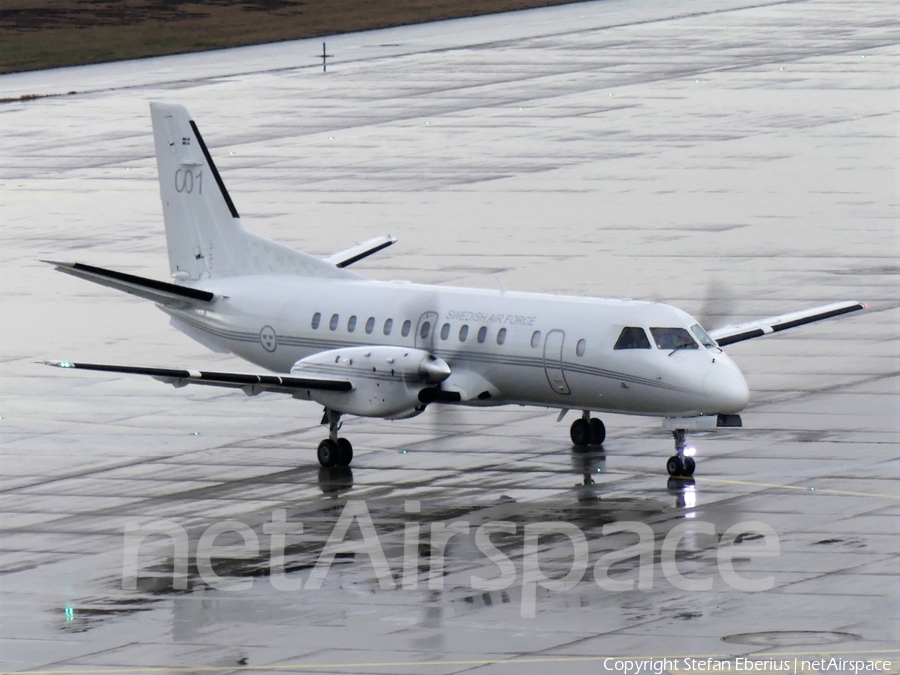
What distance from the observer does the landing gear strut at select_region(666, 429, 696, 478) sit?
3161 centimetres

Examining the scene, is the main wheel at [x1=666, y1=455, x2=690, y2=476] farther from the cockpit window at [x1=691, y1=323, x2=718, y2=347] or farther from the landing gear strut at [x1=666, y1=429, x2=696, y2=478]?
the cockpit window at [x1=691, y1=323, x2=718, y2=347]

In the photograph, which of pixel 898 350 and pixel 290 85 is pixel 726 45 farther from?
pixel 898 350

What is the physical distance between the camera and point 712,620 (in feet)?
78.3

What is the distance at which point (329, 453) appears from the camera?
33.7m

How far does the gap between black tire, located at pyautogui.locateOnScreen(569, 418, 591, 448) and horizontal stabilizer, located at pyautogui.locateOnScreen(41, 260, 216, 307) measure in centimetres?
772

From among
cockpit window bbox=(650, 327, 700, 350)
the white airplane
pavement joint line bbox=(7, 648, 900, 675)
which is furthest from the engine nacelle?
pavement joint line bbox=(7, 648, 900, 675)

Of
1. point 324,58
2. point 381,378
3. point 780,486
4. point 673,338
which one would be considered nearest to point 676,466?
point 780,486

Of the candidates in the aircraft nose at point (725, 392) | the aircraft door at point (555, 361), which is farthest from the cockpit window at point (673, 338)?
the aircraft door at point (555, 361)

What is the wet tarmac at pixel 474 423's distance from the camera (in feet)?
79.9

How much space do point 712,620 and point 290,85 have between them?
218 ft

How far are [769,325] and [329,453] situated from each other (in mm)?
8294

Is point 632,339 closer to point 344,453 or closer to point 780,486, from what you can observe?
point 780,486

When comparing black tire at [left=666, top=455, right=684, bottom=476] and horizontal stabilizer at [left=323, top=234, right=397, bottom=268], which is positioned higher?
horizontal stabilizer at [left=323, top=234, right=397, bottom=268]

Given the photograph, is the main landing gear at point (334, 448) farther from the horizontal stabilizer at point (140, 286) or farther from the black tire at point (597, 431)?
the horizontal stabilizer at point (140, 286)
